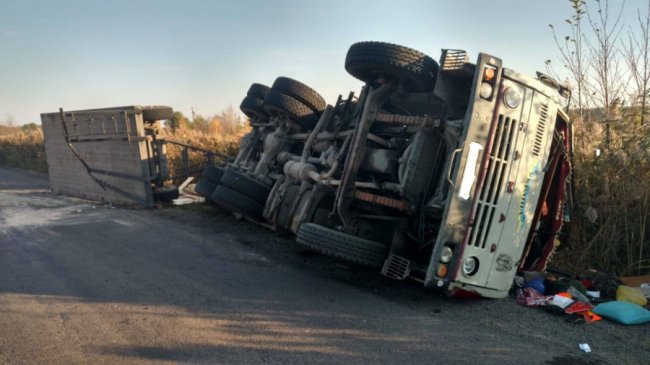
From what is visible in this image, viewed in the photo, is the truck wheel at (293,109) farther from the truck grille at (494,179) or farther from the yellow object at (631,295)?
the yellow object at (631,295)

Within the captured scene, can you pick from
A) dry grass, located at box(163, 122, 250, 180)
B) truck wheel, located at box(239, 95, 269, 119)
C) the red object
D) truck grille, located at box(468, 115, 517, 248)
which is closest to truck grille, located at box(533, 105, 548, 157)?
truck grille, located at box(468, 115, 517, 248)

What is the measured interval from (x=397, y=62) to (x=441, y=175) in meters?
1.22

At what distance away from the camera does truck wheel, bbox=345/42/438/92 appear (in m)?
4.77

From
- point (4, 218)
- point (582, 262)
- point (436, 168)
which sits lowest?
point (4, 218)

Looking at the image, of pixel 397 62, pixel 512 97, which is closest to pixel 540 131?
pixel 512 97

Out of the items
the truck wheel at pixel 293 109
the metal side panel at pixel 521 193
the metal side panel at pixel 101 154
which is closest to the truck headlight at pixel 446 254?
the metal side panel at pixel 521 193

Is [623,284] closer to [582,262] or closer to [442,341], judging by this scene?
[582,262]

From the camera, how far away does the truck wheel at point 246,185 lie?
6523 millimetres

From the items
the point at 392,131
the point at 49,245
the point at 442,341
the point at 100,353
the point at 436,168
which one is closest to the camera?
the point at 100,353

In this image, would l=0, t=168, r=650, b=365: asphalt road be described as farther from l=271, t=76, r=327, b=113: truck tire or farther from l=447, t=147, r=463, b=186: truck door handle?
l=271, t=76, r=327, b=113: truck tire

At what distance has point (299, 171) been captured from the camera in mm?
5902

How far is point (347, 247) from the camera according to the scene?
4.23 metres

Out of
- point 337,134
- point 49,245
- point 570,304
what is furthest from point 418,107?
point 49,245

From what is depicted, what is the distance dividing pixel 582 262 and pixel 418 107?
106 inches
